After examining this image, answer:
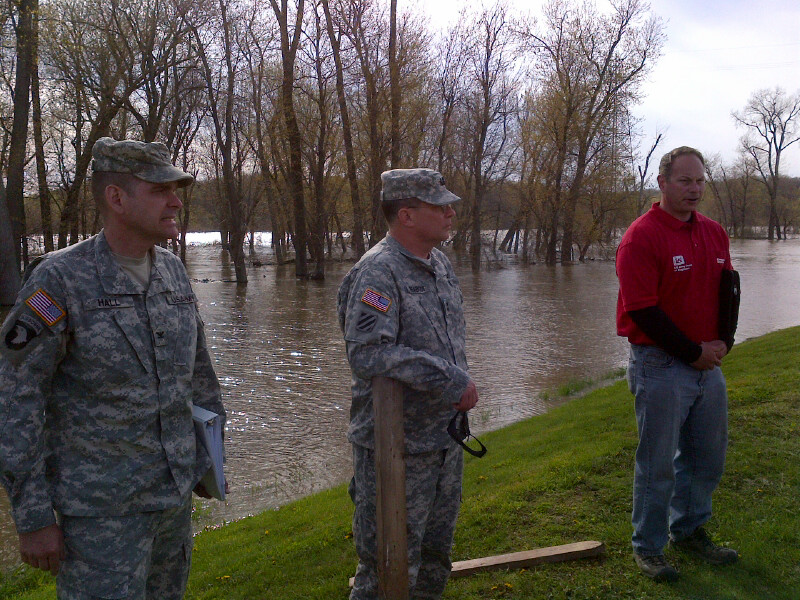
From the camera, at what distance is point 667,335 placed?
12.1ft

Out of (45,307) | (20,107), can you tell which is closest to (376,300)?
(45,307)

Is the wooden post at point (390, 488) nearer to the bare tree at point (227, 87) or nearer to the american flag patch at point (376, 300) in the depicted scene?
the american flag patch at point (376, 300)

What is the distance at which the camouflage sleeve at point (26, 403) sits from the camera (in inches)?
93.7

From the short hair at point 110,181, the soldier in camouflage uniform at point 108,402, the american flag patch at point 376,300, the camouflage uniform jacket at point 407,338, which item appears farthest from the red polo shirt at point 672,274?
the short hair at point 110,181

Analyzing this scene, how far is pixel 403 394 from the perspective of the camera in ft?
10.1

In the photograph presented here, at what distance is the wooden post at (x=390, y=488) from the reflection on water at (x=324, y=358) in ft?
14.1

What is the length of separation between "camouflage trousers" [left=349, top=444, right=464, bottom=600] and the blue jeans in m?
1.24

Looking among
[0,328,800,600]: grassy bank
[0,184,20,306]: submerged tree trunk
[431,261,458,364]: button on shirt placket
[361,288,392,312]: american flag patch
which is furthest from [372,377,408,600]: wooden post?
[0,184,20,306]: submerged tree trunk

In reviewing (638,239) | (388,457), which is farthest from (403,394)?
(638,239)

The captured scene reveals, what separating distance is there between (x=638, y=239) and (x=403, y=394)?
1688 millimetres

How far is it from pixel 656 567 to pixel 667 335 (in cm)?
128

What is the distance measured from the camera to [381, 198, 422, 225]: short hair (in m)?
3.21

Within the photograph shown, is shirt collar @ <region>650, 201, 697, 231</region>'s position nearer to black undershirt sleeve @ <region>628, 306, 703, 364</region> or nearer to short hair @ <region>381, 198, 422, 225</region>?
black undershirt sleeve @ <region>628, 306, 703, 364</region>

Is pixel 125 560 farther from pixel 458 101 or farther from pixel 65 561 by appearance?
pixel 458 101
